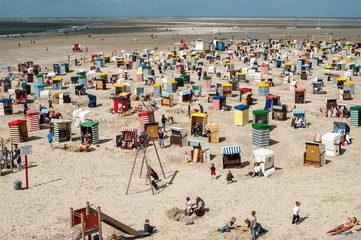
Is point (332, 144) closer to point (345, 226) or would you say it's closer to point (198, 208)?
point (345, 226)

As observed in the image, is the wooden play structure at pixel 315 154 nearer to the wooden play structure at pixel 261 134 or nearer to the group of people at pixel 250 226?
the wooden play structure at pixel 261 134

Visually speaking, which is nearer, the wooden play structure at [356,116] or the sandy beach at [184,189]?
the sandy beach at [184,189]

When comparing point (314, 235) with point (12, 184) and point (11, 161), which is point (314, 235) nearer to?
point (12, 184)

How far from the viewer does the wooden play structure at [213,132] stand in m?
23.8

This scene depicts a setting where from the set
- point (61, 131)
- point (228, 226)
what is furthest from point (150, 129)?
point (228, 226)

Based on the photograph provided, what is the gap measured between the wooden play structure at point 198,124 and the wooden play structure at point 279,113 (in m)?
5.68

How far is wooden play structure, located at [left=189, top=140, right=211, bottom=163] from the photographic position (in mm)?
20750

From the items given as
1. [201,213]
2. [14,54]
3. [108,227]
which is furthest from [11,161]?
[14,54]

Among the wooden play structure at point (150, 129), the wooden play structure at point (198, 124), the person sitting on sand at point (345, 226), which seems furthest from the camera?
the wooden play structure at point (198, 124)

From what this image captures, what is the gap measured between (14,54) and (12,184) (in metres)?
60.0

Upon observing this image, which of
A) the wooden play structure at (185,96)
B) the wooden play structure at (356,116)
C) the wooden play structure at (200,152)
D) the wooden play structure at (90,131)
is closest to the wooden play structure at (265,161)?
the wooden play structure at (200,152)

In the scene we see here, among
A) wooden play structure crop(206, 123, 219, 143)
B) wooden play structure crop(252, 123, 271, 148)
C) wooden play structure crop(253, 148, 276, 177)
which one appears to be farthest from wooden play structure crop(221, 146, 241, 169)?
wooden play structure crop(206, 123, 219, 143)

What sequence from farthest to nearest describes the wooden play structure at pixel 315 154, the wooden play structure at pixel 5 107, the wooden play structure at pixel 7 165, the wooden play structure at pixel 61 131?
1. the wooden play structure at pixel 5 107
2. the wooden play structure at pixel 61 131
3. the wooden play structure at pixel 7 165
4. the wooden play structure at pixel 315 154

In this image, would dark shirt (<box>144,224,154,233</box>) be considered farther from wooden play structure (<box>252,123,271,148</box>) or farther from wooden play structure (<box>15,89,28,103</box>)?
wooden play structure (<box>15,89,28,103</box>)
